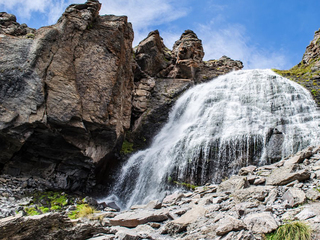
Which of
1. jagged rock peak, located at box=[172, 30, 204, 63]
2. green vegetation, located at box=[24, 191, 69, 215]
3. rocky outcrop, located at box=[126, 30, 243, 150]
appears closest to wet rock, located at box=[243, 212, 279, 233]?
green vegetation, located at box=[24, 191, 69, 215]

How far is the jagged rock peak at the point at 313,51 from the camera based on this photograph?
34.7 m

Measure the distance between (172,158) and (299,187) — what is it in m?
10.5

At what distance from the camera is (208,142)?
17.1 metres

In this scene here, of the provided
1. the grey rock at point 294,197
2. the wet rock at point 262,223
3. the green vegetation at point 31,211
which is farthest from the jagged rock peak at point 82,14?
the wet rock at point 262,223

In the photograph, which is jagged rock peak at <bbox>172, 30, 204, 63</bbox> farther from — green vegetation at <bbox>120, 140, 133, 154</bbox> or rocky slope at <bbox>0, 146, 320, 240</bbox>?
rocky slope at <bbox>0, 146, 320, 240</bbox>

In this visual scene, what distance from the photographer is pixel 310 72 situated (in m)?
29.7

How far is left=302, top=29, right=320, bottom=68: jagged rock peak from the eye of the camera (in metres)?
34.7

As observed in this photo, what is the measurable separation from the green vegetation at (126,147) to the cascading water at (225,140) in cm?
87

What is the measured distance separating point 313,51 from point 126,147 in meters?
31.6

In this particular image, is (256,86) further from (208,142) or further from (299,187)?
(299,187)

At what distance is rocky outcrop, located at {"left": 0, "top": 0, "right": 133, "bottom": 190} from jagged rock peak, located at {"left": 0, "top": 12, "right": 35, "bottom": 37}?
9917 mm

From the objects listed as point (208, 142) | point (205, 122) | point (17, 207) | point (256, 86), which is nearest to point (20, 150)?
point (17, 207)

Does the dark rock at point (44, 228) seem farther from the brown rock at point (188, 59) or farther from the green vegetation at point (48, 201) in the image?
the brown rock at point (188, 59)

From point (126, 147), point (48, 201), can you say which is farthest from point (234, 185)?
point (126, 147)
